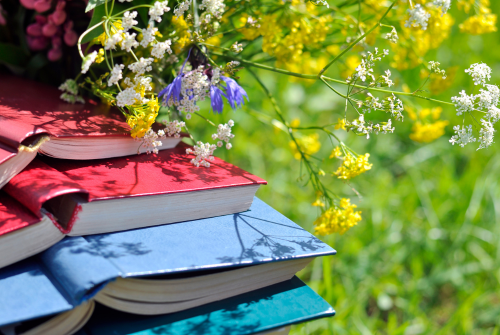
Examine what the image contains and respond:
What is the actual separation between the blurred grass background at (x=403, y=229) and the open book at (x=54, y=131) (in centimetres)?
43

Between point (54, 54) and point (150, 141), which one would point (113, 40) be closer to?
point (150, 141)

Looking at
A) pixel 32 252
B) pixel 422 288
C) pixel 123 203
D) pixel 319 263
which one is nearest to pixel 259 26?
pixel 123 203

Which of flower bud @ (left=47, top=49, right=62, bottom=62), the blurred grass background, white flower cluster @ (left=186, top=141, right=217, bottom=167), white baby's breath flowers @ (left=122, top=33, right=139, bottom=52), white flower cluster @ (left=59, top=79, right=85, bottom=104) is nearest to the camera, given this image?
white baby's breath flowers @ (left=122, top=33, right=139, bottom=52)

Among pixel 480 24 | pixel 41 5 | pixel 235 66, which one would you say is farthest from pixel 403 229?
pixel 41 5

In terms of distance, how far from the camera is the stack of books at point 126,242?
1.77 feet

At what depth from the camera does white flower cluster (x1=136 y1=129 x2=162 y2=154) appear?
0.70 metres

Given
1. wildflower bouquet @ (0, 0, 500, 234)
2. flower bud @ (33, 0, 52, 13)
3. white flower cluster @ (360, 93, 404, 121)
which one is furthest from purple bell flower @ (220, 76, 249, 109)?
flower bud @ (33, 0, 52, 13)

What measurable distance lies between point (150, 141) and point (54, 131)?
149mm

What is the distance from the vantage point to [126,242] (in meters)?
0.61

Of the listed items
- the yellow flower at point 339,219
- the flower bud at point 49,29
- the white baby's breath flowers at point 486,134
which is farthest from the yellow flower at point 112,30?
the white baby's breath flowers at point 486,134

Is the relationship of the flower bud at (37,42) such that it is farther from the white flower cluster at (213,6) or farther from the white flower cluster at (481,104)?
the white flower cluster at (481,104)

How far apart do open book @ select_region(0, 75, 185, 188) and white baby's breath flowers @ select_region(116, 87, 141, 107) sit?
73mm

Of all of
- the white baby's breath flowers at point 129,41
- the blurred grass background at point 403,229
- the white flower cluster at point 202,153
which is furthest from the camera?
the blurred grass background at point 403,229

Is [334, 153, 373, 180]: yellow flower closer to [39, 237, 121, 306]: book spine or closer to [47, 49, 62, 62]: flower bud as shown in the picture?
[39, 237, 121, 306]: book spine
